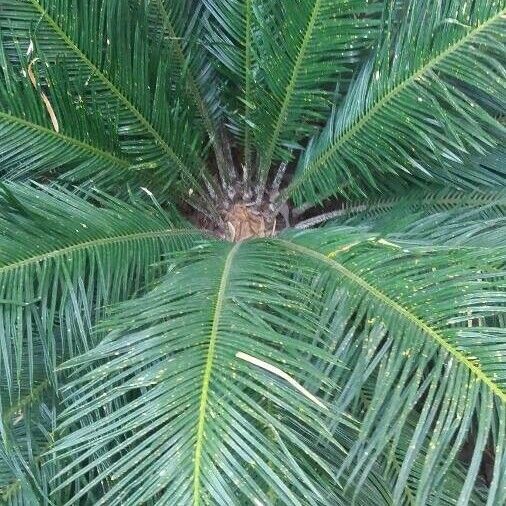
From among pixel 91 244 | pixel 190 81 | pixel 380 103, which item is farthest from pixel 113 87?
pixel 380 103

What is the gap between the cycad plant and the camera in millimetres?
719

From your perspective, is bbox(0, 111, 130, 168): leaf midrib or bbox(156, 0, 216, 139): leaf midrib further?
bbox(156, 0, 216, 139): leaf midrib

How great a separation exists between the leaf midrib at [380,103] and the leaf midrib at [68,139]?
12.9 inches

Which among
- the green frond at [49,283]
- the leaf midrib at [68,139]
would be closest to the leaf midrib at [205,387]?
the green frond at [49,283]

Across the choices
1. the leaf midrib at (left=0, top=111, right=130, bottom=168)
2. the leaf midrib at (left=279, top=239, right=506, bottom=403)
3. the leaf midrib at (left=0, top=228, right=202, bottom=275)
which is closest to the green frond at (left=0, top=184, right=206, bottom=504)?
the leaf midrib at (left=0, top=228, right=202, bottom=275)

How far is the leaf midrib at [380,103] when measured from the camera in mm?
957

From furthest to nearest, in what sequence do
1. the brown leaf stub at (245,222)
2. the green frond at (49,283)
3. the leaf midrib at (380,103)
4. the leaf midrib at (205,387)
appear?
the brown leaf stub at (245,222) < the leaf midrib at (380,103) < the green frond at (49,283) < the leaf midrib at (205,387)

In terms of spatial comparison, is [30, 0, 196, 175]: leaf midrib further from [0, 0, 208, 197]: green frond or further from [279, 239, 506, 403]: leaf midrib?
[279, 239, 506, 403]: leaf midrib

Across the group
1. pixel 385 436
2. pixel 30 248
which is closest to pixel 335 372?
pixel 385 436

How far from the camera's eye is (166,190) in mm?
1199

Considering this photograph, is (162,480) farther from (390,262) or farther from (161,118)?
(161,118)

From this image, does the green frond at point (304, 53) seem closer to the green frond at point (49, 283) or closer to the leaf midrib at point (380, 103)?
the leaf midrib at point (380, 103)

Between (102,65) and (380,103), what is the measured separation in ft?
1.52

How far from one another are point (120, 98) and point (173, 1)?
22 centimetres
